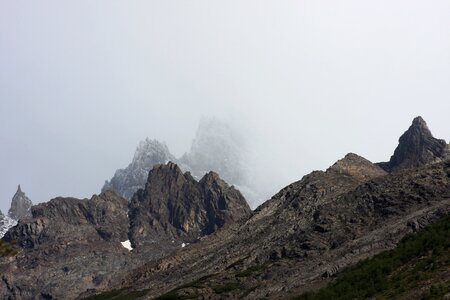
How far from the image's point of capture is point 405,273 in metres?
82.2

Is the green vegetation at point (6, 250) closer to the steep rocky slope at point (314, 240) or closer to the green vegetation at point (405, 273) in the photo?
the green vegetation at point (405, 273)

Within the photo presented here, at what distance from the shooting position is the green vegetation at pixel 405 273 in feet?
240

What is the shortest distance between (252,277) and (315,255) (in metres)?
16.9

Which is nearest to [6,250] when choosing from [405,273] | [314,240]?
[405,273]

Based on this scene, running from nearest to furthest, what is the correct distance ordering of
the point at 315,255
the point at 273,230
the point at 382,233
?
the point at 382,233, the point at 315,255, the point at 273,230

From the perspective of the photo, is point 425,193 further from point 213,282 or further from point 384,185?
point 213,282

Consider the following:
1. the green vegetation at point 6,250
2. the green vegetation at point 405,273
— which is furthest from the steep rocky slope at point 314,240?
the green vegetation at point 6,250

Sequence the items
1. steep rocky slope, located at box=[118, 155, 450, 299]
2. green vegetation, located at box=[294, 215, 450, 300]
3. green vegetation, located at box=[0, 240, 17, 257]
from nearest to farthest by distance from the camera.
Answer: green vegetation, located at box=[0, 240, 17, 257], green vegetation, located at box=[294, 215, 450, 300], steep rocky slope, located at box=[118, 155, 450, 299]

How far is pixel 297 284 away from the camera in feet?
401

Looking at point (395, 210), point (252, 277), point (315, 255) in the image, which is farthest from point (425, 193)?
point (252, 277)

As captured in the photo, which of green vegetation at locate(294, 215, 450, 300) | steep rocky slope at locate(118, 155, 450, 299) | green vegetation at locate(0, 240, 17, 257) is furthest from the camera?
steep rocky slope at locate(118, 155, 450, 299)

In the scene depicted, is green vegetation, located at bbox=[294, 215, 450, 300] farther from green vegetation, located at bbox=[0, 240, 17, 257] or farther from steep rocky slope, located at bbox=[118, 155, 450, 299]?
green vegetation, located at bbox=[0, 240, 17, 257]

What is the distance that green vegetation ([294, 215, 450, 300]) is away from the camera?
240 ft

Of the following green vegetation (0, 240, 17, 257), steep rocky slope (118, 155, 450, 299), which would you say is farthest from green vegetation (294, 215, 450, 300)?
green vegetation (0, 240, 17, 257)
